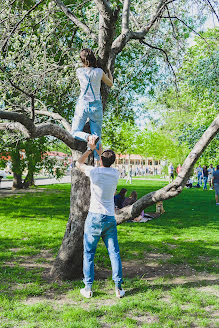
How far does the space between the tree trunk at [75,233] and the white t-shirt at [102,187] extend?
86 cm

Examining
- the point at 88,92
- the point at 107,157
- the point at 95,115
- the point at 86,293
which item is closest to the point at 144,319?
the point at 86,293

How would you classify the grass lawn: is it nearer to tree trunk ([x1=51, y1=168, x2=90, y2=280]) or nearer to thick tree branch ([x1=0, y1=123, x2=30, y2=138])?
tree trunk ([x1=51, y1=168, x2=90, y2=280])

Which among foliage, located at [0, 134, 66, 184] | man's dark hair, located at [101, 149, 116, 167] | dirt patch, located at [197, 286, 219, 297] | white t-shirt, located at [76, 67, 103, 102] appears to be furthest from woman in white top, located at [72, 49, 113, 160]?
foliage, located at [0, 134, 66, 184]

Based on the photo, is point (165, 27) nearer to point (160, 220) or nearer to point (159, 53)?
point (159, 53)

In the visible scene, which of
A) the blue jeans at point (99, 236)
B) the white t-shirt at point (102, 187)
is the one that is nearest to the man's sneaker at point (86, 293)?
the blue jeans at point (99, 236)

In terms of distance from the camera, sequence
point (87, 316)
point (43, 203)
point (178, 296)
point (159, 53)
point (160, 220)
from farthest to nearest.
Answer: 1. point (43, 203)
2. point (160, 220)
3. point (159, 53)
4. point (178, 296)
5. point (87, 316)

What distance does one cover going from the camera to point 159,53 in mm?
9555

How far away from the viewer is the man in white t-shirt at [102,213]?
461 cm

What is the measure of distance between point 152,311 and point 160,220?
7.21 metres

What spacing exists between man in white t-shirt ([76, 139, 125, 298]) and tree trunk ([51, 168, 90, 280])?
0.78 meters

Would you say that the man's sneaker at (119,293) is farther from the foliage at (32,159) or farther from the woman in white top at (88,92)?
the foliage at (32,159)

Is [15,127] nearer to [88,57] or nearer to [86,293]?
[88,57]

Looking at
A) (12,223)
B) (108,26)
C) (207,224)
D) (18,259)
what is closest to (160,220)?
(207,224)

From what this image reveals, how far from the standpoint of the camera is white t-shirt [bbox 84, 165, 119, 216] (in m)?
4.61
